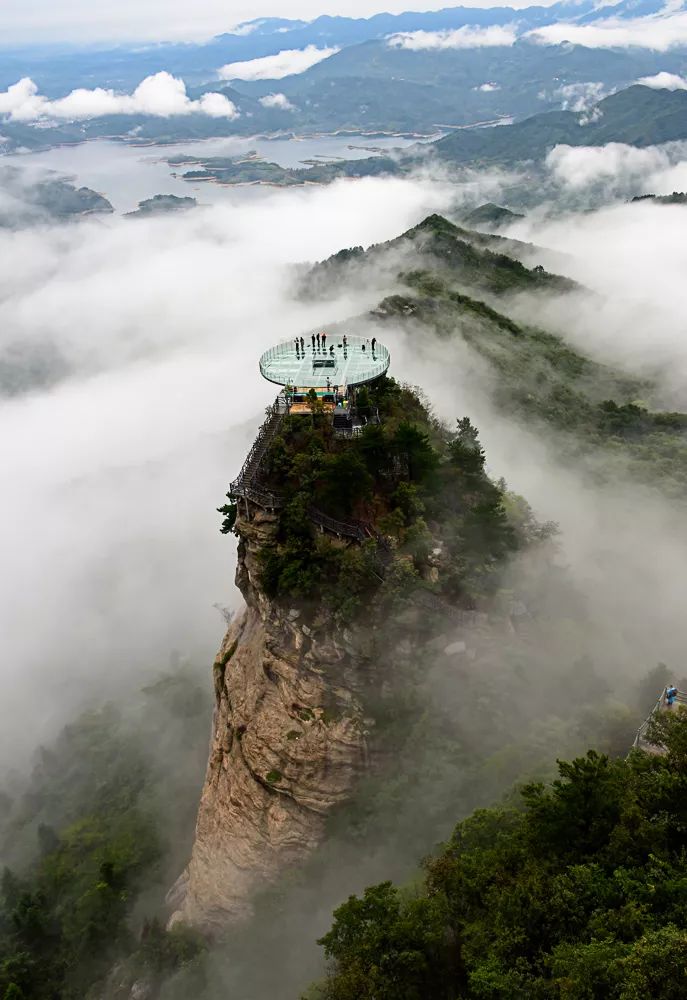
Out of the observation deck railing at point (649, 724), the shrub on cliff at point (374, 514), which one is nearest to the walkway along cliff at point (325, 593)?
the shrub on cliff at point (374, 514)

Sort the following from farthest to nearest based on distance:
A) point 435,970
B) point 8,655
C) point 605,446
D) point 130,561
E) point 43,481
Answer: point 43,481 < point 130,561 < point 8,655 < point 605,446 < point 435,970

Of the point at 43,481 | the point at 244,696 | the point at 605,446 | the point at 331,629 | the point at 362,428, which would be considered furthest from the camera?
the point at 43,481

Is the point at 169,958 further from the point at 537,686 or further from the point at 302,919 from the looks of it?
the point at 537,686

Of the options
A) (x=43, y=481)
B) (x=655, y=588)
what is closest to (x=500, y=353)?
(x=655, y=588)

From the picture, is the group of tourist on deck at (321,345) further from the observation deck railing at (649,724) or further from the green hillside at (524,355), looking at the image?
the green hillside at (524,355)

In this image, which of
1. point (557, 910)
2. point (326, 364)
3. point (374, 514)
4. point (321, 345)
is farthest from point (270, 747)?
point (321, 345)

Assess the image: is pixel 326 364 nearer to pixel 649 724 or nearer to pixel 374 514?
pixel 374 514
